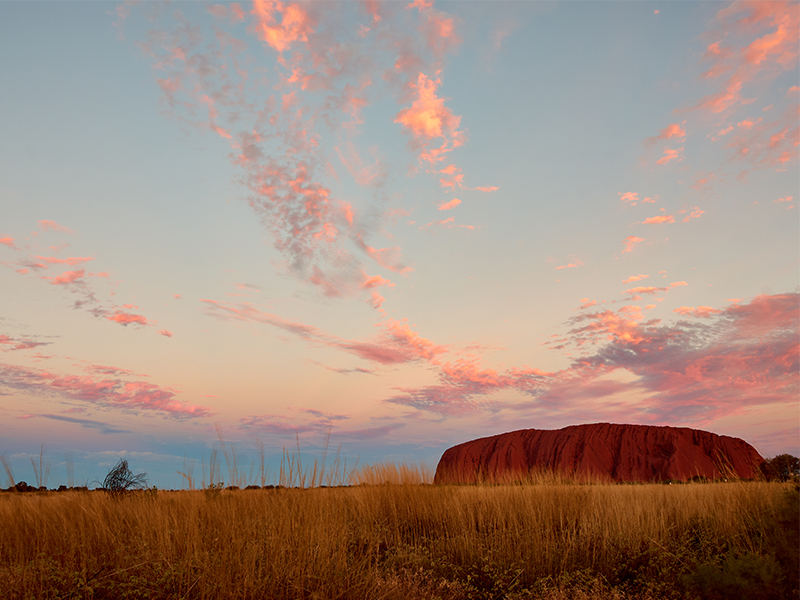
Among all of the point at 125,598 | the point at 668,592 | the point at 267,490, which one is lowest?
the point at 668,592

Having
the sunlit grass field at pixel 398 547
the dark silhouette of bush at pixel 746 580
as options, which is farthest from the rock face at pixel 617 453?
the dark silhouette of bush at pixel 746 580

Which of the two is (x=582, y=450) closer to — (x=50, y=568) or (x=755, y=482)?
(x=755, y=482)

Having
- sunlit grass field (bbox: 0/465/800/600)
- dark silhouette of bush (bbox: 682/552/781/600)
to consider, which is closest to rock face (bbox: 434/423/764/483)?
sunlit grass field (bbox: 0/465/800/600)

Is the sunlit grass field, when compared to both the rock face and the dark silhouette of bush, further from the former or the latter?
the rock face

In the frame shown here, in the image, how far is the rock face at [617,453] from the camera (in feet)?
158

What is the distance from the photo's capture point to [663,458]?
161 ft

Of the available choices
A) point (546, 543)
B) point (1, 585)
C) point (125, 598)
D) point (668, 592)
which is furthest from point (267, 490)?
point (668, 592)

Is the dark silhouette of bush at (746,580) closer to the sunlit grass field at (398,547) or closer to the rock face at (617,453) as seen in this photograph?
the sunlit grass field at (398,547)

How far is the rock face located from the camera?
4806 centimetres

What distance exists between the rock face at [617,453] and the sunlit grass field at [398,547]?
37311 mm

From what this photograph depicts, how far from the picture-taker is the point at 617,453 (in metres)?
51.1

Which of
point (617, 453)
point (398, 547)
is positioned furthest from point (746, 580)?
point (617, 453)

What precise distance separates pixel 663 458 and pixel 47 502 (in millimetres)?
53232

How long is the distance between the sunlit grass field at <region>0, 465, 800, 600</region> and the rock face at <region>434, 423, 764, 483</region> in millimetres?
37311
